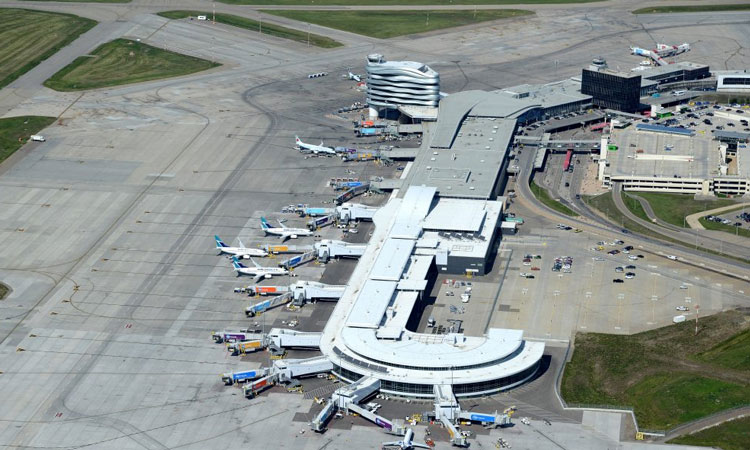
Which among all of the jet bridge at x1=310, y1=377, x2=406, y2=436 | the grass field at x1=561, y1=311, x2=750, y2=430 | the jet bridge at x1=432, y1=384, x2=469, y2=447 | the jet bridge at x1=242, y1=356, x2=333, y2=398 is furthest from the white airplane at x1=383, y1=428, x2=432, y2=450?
the grass field at x1=561, y1=311, x2=750, y2=430

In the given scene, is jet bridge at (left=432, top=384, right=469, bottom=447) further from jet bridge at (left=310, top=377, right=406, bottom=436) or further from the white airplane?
jet bridge at (left=310, top=377, right=406, bottom=436)

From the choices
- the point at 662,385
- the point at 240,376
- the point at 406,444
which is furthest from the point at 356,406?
the point at 662,385

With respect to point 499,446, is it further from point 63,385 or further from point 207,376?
point 63,385

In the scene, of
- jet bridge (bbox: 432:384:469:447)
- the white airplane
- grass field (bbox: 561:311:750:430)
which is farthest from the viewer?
grass field (bbox: 561:311:750:430)

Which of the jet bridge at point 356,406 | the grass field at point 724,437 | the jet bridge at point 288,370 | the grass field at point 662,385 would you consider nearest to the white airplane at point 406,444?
the jet bridge at point 356,406

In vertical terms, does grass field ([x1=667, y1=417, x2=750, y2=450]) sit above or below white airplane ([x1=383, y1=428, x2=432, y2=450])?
below

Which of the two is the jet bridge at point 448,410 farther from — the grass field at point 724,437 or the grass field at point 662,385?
the grass field at point 724,437

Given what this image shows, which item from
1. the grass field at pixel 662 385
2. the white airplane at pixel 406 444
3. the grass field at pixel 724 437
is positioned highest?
the white airplane at pixel 406 444

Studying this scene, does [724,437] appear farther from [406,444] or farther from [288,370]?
[288,370]

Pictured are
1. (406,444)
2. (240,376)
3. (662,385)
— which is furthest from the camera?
(240,376)
